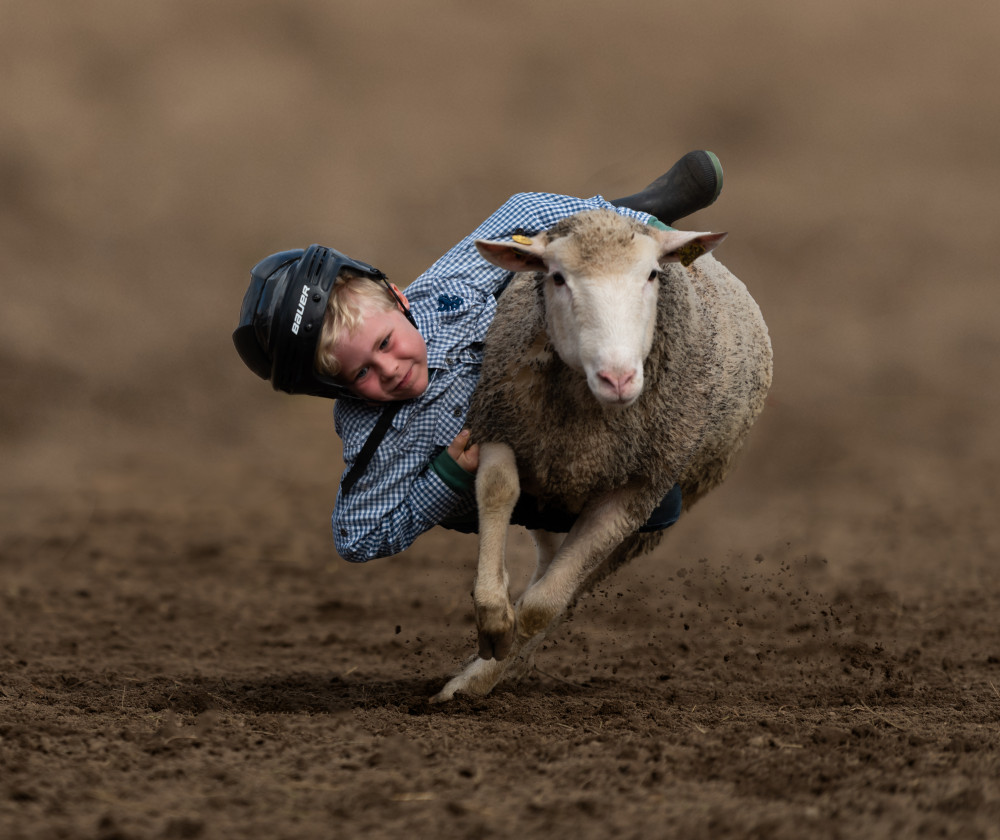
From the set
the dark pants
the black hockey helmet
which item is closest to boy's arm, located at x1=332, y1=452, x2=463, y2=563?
the dark pants

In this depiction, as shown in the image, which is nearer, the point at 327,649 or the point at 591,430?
the point at 591,430

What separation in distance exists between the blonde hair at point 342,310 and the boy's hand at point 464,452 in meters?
0.38

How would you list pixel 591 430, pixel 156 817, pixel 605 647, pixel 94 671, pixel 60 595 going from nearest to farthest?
pixel 156 817
pixel 591 430
pixel 94 671
pixel 605 647
pixel 60 595

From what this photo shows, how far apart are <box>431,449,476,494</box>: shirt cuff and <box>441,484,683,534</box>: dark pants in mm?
174

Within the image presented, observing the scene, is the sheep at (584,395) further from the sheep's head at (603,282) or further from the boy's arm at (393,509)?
the boy's arm at (393,509)

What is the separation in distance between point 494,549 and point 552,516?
46 cm

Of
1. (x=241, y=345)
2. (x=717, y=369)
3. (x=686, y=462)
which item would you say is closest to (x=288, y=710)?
(x=241, y=345)

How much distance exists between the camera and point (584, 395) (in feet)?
10.3

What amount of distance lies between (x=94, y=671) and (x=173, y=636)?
93cm

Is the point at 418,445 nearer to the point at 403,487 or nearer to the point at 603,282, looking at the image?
the point at 403,487

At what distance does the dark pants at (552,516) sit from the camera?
3.47 metres

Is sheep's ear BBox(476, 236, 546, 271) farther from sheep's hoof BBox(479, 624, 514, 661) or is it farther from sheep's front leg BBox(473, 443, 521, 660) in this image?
sheep's hoof BBox(479, 624, 514, 661)

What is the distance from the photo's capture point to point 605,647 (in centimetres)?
493

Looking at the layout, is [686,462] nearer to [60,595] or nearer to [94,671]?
[94,671]
